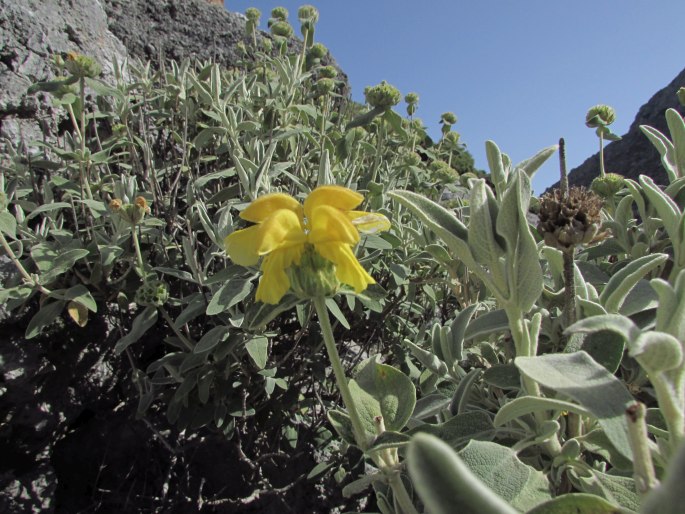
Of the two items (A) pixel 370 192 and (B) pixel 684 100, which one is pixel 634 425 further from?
(B) pixel 684 100

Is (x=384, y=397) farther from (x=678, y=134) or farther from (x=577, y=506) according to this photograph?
(x=678, y=134)

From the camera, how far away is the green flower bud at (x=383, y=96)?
1707mm

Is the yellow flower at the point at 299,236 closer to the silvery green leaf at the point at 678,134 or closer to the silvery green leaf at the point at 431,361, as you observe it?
the silvery green leaf at the point at 431,361

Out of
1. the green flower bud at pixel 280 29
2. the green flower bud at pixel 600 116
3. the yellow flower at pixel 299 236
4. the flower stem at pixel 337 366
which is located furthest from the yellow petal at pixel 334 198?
the green flower bud at pixel 280 29

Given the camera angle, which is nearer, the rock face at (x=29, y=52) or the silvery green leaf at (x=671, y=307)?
the silvery green leaf at (x=671, y=307)

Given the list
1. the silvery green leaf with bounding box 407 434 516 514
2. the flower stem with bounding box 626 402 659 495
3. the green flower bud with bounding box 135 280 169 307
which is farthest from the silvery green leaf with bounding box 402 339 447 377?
the green flower bud with bounding box 135 280 169 307

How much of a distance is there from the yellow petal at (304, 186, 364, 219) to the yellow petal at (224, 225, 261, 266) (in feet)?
0.27

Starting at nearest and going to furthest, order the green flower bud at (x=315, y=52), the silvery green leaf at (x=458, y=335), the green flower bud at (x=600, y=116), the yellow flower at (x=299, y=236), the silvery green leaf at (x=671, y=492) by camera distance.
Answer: the silvery green leaf at (x=671, y=492)
the yellow flower at (x=299, y=236)
the silvery green leaf at (x=458, y=335)
the green flower bud at (x=600, y=116)
the green flower bud at (x=315, y=52)

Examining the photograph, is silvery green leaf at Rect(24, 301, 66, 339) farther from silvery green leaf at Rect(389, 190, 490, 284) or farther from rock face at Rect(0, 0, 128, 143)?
silvery green leaf at Rect(389, 190, 490, 284)

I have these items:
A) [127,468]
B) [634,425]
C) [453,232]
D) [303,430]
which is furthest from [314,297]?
[127,468]

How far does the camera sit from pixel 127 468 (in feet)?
5.83

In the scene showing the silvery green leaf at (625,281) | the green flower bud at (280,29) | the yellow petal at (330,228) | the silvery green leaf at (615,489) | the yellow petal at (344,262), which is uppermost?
the green flower bud at (280,29)

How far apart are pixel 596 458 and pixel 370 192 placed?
1.10 m

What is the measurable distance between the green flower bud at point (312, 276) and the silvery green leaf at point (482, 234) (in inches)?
7.2
